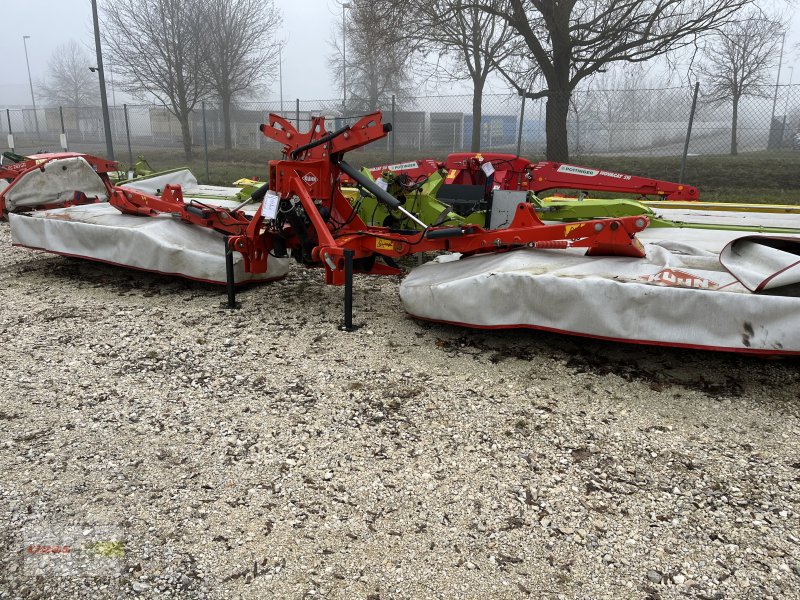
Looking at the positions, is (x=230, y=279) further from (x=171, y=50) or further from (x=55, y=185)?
(x=171, y=50)

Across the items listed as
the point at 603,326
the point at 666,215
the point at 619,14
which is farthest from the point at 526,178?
the point at 619,14

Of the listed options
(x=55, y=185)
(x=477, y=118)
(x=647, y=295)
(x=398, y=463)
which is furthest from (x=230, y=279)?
(x=477, y=118)

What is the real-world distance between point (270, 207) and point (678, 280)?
9.46ft

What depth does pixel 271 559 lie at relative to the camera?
84.2 inches

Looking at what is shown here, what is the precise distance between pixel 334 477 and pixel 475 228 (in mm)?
2270

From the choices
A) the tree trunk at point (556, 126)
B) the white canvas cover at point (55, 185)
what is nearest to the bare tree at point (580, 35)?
the tree trunk at point (556, 126)

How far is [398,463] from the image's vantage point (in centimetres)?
273

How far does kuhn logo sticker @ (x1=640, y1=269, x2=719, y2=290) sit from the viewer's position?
3230 mm

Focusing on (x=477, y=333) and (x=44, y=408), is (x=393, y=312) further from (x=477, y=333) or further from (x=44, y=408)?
(x=44, y=408)

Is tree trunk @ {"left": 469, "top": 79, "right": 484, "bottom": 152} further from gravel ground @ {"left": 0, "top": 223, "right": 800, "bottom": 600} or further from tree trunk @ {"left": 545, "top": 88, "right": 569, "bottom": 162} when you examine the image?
gravel ground @ {"left": 0, "top": 223, "right": 800, "bottom": 600}

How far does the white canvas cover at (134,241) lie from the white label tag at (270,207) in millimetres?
657

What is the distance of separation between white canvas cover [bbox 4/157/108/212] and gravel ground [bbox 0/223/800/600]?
283 cm

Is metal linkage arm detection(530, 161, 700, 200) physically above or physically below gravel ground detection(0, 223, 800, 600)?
above

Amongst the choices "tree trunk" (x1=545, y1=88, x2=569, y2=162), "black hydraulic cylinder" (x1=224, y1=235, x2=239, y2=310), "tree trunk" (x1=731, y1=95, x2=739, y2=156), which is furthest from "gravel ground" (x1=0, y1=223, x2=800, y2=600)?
"tree trunk" (x1=731, y1=95, x2=739, y2=156)
